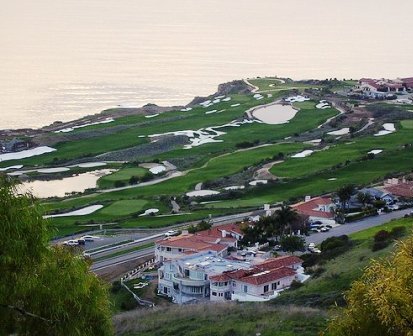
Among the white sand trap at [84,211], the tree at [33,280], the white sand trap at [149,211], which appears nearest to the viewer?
the tree at [33,280]

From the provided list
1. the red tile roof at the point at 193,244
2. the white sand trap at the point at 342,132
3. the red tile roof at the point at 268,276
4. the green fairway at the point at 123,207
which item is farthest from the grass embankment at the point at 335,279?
the white sand trap at the point at 342,132

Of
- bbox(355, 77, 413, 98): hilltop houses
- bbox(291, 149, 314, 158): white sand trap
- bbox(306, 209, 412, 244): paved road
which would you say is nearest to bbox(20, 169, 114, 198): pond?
bbox(291, 149, 314, 158): white sand trap

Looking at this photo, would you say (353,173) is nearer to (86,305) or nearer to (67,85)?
(86,305)

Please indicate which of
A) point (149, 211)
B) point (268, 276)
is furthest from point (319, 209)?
point (268, 276)

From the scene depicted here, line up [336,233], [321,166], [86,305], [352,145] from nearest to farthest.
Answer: [86,305] < [336,233] < [321,166] < [352,145]

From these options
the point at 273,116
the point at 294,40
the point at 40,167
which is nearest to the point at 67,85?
the point at 273,116

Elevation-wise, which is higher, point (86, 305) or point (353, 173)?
point (86, 305)

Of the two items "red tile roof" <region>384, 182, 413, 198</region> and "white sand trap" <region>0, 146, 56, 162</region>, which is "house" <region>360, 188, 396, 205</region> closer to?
"red tile roof" <region>384, 182, 413, 198</region>

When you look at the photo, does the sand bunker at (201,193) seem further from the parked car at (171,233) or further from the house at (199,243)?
the house at (199,243)
